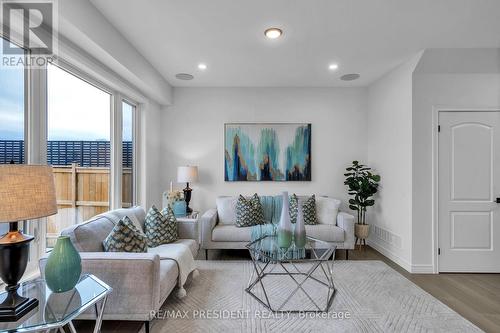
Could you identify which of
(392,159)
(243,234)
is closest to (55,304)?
(243,234)

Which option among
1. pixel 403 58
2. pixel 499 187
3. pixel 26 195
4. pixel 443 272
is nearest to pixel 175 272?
pixel 26 195

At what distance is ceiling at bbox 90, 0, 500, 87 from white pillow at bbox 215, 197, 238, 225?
1.90 meters

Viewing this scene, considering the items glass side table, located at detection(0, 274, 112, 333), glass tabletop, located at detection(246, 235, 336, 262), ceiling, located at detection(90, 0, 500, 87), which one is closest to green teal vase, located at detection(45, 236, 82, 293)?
glass side table, located at detection(0, 274, 112, 333)

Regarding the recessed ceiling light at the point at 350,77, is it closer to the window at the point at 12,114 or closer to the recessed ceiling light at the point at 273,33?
the recessed ceiling light at the point at 273,33

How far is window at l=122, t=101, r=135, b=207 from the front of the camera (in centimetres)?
352

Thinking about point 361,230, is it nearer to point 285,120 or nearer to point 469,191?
point 469,191

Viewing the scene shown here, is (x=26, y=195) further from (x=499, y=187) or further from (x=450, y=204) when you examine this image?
(x=499, y=187)

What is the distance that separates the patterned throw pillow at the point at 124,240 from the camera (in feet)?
6.94

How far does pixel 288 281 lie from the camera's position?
281 centimetres

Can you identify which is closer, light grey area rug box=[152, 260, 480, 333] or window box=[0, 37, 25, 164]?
window box=[0, 37, 25, 164]

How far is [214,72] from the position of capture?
3652 mm

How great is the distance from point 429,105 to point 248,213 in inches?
105

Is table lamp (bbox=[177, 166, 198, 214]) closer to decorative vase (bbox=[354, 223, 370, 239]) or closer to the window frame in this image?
the window frame

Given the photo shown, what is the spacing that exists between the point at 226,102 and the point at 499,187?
387 cm
